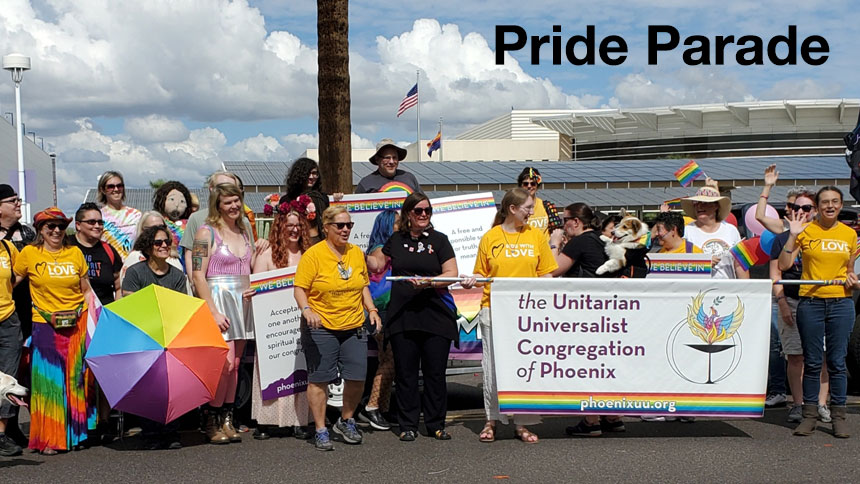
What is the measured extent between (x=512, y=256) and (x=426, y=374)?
120 cm

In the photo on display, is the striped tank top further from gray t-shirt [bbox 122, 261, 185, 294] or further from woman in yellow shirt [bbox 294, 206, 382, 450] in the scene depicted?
woman in yellow shirt [bbox 294, 206, 382, 450]

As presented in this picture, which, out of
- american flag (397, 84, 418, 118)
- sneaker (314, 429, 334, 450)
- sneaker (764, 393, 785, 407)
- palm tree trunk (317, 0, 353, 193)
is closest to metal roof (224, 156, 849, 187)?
american flag (397, 84, 418, 118)

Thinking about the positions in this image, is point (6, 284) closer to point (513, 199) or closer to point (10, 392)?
point (10, 392)

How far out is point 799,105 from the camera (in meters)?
87.9

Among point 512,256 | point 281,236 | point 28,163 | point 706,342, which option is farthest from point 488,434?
point 28,163

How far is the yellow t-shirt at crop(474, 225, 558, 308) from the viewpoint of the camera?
7.32 m

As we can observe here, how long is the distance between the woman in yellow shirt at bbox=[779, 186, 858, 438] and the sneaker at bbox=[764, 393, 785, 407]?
1.13 m

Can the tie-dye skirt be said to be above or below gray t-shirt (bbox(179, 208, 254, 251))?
below

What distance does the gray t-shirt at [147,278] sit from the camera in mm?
7242

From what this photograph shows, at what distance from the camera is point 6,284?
687 centimetres

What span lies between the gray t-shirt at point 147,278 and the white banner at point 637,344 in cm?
252

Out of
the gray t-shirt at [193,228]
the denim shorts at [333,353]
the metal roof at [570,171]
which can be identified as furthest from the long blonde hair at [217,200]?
the metal roof at [570,171]

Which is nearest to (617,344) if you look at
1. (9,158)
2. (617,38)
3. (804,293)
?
(804,293)

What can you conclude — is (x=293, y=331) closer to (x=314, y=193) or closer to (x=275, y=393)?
(x=275, y=393)
